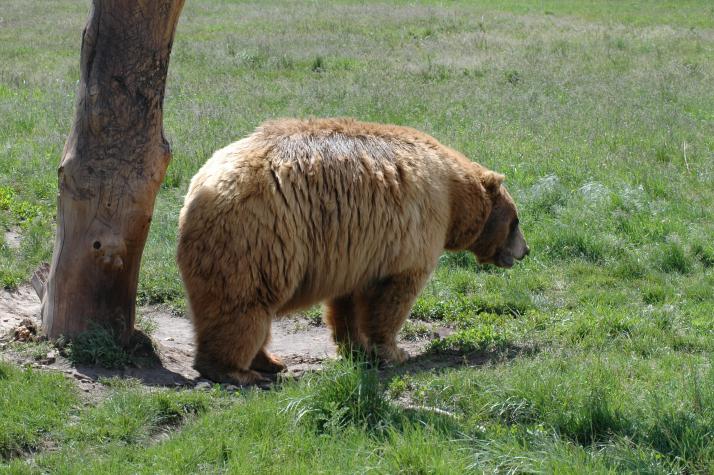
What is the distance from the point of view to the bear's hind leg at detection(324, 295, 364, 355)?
7.93 metres

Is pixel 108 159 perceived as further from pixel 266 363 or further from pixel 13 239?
pixel 13 239

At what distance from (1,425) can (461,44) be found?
1982 centimetres

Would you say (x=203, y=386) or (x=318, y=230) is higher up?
(x=318, y=230)

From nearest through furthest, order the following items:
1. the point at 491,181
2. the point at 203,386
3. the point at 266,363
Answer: the point at 203,386
the point at 266,363
the point at 491,181

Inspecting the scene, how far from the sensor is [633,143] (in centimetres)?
1341

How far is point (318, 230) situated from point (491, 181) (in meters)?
2.12

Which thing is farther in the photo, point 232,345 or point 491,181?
point 491,181

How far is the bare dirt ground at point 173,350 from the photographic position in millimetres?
6621

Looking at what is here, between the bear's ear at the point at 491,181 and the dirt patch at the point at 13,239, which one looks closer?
the bear's ear at the point at 491,181

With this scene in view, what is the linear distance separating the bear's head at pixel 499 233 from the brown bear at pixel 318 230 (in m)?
0.11

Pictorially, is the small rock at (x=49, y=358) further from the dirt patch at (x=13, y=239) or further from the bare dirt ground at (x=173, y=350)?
the dirt patch at (x=13, y=239)

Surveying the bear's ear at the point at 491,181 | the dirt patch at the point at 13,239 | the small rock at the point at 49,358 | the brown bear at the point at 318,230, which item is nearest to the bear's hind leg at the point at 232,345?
the brown bear at the point at 318,230

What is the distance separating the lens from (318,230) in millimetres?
6965

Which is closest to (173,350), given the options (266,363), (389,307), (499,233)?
(266,363)
